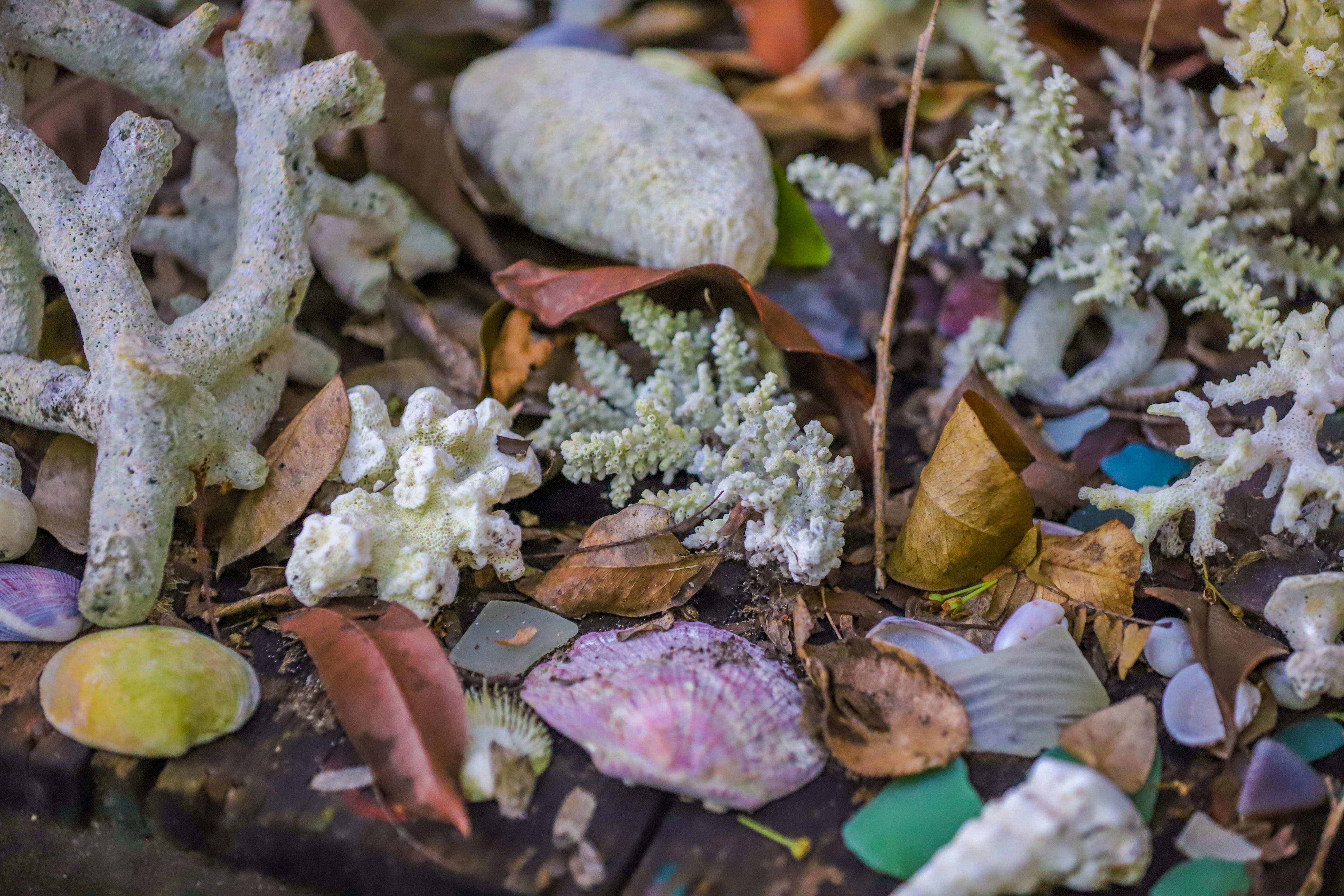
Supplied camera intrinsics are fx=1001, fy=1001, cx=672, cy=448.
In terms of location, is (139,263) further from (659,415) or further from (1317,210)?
(1317,210)

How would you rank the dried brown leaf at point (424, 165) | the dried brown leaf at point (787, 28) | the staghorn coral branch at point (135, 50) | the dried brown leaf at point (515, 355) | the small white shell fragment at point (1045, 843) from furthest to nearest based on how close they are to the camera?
1. the dried brown leaf at point (787, 28)
2. the dried brown leaf at point (424, 165)
3. the dried brown leaf at point (515, 355)
4. the staghorn coral branch at point (135, 50)
5. the small white shell fragment at point (1045, 843)

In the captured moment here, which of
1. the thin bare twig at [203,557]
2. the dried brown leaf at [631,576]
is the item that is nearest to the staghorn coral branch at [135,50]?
the thin bare twig at [203,557]

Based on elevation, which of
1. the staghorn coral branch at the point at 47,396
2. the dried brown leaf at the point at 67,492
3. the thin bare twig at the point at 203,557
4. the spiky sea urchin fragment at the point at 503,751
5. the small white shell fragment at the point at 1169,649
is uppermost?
the staghorn coral branch at the point at 47,396

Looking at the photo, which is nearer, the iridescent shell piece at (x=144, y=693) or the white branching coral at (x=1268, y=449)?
the iridescent shell piece at (x=144, y=693)

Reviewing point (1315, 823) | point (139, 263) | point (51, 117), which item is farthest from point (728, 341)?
point (51, 117)

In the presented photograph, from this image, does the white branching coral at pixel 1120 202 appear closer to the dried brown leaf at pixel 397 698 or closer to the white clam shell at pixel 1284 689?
the white clam shell at pixel 1284 689

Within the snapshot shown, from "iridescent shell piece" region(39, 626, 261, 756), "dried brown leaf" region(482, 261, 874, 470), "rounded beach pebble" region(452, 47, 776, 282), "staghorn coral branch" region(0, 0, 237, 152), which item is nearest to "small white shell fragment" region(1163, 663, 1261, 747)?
"dried brown leaf" region(482, 261, 874, 470)

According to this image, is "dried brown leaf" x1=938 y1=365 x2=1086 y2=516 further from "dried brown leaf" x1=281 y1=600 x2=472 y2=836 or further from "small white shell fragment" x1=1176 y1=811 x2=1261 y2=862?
"dried brown leaf" x1=281 y1=600 x2=472 y2=836
